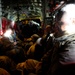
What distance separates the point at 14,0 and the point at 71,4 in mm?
20210

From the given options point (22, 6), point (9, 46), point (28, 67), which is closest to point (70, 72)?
point (28, 67)

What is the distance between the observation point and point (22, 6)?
24.8 metres

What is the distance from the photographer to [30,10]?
2622 centimetres

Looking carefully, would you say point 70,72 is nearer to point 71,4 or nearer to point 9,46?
point 71,4

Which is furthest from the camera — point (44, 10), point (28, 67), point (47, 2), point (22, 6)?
point (22, 6)

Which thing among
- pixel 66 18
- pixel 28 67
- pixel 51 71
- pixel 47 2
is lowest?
pixel 28 67

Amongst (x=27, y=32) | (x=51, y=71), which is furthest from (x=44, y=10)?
(x=51, y=71)

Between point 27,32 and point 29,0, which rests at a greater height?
point 29,0

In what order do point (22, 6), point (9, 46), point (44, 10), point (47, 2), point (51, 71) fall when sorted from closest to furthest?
point (51, 71) → point (9, 46) → point (44, 10) → point (47, 2) → point (22, 6)

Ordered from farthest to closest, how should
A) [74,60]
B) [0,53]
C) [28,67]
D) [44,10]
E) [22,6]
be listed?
[22,6], [44,10], [0,53], [28,67], [74,60]

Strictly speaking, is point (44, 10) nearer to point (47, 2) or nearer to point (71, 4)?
point (47, 2)

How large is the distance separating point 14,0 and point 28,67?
56.6ft

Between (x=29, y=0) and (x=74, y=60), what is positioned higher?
(x=29, y=0)

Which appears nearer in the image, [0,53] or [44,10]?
[0,53]
